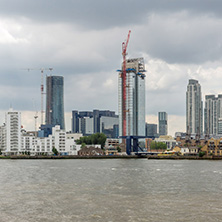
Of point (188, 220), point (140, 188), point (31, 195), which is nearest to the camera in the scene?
point (188, 220)

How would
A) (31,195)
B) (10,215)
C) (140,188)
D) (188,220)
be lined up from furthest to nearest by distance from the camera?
1. (140,188)
2. (31,195)
3. (10,215)
4. (188,220)

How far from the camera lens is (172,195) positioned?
57125mm

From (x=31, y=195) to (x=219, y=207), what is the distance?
2347 centimetres

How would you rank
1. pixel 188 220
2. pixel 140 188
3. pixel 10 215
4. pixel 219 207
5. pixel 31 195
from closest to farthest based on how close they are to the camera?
pixel 188 220, pixel 10 215, pixel 219 207, pixel 31 195, pixel 140 188

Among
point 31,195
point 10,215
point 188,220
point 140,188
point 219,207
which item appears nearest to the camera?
point 188,220

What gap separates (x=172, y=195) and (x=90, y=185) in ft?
53.5

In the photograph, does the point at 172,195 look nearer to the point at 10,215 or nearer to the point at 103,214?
the point at 103,214

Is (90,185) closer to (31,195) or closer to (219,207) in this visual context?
(31,195)

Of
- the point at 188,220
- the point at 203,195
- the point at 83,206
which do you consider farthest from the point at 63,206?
the point at 203,195

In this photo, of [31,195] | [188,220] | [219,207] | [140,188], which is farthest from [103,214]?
[140,188]

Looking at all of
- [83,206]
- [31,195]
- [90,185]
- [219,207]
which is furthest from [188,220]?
[90,185]

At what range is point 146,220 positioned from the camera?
135 ft

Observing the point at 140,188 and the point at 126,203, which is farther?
the point at 140,188

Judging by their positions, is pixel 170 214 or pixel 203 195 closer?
pixel 170 214
